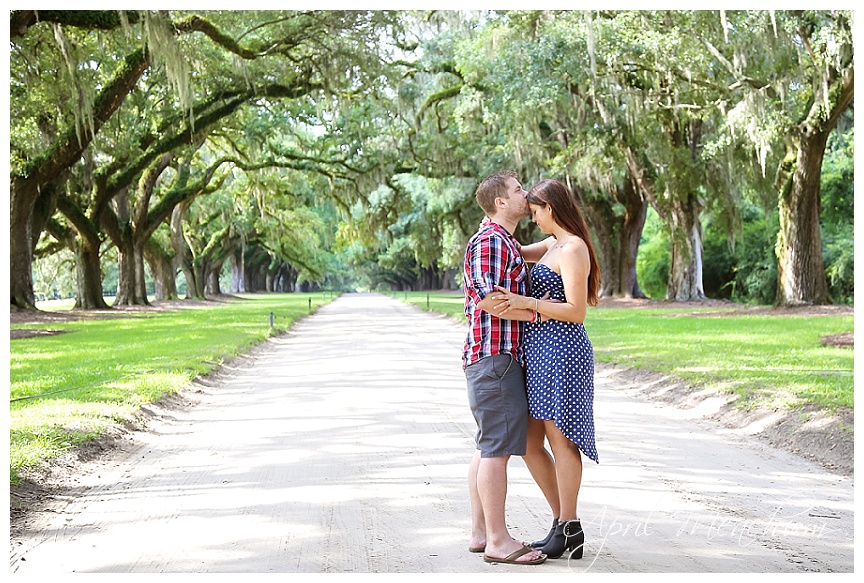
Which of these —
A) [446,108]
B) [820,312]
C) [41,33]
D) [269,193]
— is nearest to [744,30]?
[820,312]

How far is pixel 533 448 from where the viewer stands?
4324 mm

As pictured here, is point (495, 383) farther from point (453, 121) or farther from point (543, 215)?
point (453, 121)

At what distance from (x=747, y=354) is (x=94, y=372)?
8.72m

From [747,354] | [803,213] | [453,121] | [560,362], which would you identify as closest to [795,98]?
[803,213]

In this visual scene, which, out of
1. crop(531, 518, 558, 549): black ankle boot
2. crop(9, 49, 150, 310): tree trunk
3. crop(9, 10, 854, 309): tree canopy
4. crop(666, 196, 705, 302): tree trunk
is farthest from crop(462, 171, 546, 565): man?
crop(666, 196, 705, 302): tree trunk

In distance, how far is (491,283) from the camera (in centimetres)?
409

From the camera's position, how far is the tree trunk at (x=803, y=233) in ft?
71.0

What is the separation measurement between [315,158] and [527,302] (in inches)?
1085

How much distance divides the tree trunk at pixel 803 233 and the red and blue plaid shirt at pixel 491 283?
19226 mm

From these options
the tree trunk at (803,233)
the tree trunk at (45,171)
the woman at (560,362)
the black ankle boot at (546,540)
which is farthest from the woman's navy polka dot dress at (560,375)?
the tree trunk at (803,233)

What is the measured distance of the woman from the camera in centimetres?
410

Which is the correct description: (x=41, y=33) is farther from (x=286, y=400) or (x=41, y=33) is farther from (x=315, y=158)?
(x=315, y=158)
